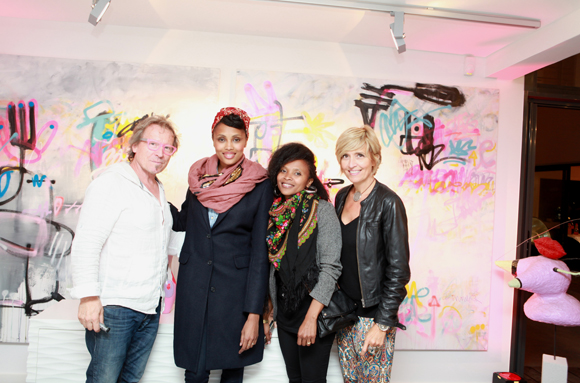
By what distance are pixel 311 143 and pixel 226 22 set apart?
1112 mm

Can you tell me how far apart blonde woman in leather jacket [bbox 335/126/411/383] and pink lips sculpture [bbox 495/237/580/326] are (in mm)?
1394

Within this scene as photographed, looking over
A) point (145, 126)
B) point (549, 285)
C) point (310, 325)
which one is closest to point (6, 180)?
point (145, 126)

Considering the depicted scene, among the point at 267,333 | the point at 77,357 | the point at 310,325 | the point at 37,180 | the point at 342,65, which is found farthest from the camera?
the point at 342,65

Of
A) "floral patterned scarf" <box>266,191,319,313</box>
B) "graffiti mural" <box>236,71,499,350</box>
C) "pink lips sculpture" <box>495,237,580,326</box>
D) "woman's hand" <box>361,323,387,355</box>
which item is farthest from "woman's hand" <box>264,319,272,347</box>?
"pink lips sculpture" <box>495,237,580,326</box>

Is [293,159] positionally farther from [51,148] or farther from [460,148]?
[51,148]

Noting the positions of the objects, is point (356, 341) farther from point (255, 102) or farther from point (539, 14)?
→ point (539, 14)

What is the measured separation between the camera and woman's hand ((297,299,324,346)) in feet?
5.30

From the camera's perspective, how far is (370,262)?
166cm

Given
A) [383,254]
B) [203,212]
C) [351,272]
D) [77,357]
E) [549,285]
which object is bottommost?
[77,357]

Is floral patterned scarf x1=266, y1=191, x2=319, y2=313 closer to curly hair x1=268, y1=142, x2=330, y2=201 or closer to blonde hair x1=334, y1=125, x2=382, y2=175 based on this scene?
curly hair x1=268, y1=142, x2=330, y2=201

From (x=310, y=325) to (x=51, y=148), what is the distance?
7.91ft

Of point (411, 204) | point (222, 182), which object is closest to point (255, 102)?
point (222, 182)

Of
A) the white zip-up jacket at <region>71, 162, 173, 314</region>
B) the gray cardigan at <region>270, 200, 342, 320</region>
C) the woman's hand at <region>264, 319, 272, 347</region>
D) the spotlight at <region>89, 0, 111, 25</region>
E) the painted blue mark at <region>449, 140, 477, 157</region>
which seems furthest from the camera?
the painted blue mark at <region>449, 140, 477, 157</region>

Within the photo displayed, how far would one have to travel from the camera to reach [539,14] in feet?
7.51
